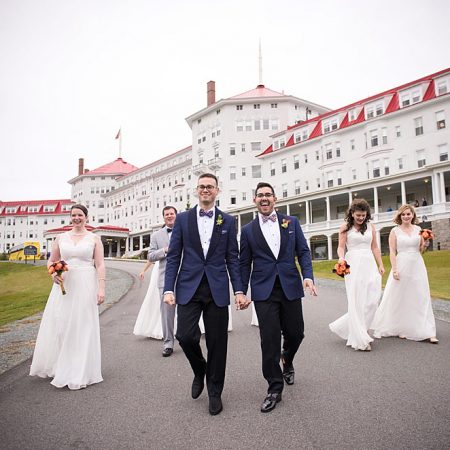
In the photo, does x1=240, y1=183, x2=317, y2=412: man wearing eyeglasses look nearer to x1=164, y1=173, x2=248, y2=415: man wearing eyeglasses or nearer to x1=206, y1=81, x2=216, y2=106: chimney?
x1=164, y1=173, x2=248, y2=415: man wearing eyeglasses

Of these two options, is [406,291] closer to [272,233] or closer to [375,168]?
[272,233]

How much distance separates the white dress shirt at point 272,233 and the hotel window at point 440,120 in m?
41.8

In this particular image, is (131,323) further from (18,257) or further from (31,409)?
(18,257)

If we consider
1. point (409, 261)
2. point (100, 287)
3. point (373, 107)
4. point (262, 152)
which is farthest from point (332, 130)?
point (100, 287)

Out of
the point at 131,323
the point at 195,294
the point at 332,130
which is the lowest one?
the point at 131,323

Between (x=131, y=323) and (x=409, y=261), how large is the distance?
6.69 metres

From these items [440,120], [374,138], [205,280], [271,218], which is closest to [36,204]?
[374,138]

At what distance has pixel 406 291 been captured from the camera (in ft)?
26.1

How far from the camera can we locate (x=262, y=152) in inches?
2395

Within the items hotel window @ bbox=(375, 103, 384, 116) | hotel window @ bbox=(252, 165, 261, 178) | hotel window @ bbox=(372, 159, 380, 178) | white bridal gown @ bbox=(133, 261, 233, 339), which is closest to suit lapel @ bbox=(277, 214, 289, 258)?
white bridal gown @ bbox=(133, 261, 233, 339)

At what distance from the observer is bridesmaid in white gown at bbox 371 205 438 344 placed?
25.0ft

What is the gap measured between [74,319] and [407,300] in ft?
19.8

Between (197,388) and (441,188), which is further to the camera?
(441,188)

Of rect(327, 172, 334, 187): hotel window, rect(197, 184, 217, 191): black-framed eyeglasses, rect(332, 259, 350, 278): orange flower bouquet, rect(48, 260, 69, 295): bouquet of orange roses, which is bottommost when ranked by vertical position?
rect(332, 259, 350, 278): orange flower bouquet
